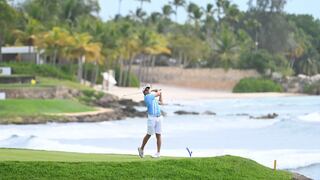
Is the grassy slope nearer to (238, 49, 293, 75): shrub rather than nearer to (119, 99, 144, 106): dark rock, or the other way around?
(119, 99, 144, 106): dark rock

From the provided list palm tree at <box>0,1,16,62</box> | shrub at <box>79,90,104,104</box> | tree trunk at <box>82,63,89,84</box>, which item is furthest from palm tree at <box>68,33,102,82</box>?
shrub at <box>79,90,104,104</box>

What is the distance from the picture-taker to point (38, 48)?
74.4 metres

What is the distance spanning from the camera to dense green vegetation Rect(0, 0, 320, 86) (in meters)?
74.6

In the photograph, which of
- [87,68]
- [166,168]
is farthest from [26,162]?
[87,68]

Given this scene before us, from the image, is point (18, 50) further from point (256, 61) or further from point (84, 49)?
point (256, 61)

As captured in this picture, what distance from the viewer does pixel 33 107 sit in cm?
4647

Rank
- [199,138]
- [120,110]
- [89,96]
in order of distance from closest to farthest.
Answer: [199,138] → [120,110] → [89,96]

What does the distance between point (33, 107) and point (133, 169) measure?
34.4 metres

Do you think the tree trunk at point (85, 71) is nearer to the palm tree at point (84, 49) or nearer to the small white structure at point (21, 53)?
the small white structure at point (21, 53)

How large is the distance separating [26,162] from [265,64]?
92846 mm

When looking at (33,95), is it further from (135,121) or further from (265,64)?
(265,64)

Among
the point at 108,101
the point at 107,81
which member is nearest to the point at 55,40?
the point at 107,81

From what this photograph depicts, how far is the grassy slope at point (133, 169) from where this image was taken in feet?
40.8

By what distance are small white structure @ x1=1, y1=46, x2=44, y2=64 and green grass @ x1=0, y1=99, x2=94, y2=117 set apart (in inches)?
Answer: 1155
